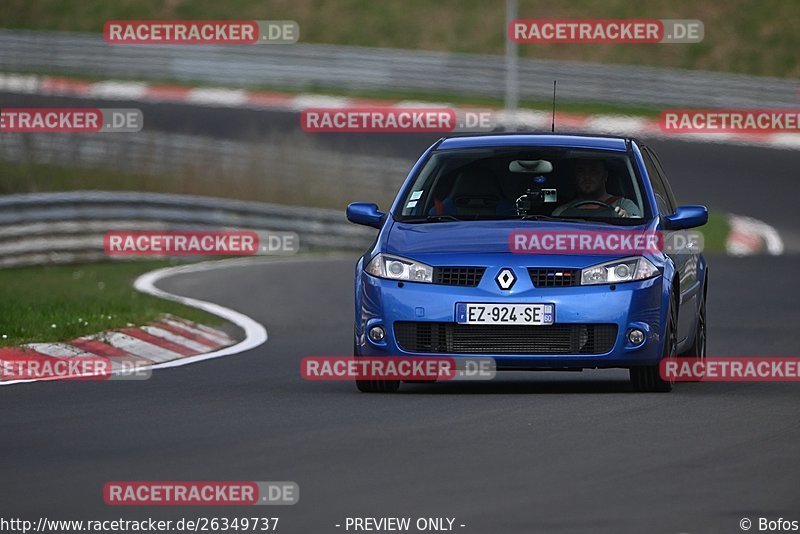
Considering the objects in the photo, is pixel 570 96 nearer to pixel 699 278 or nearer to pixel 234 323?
pixel 234 323

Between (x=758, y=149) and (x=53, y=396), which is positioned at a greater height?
(x=53, y=396)

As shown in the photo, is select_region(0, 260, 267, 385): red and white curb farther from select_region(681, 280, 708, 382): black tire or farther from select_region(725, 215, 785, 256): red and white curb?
select_region(725, 215, 785, 256): red and white curb

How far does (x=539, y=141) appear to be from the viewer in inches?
487

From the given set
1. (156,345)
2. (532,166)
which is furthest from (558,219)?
(156,345)

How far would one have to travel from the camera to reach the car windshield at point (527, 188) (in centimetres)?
1190

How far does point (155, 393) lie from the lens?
11344 mm

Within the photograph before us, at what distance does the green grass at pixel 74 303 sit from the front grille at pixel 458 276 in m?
3.43

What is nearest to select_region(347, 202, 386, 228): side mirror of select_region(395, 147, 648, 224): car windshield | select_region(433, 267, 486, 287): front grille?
select_region(395, 147, 648, 224): car windshield

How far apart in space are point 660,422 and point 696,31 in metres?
41.3

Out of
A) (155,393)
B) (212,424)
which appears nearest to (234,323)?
(155,393)

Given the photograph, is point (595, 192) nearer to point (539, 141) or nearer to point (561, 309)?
point (539, 141)

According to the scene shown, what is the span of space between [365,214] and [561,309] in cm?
158

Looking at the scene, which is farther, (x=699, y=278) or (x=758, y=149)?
(x=758, y=149)

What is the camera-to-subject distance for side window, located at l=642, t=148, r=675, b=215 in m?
12.3
